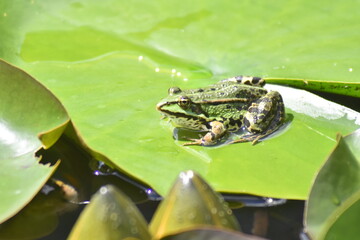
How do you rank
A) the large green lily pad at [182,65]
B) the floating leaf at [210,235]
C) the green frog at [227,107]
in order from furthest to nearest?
the green frog at [227,107]
the large green lily pad at [182,65]
the floating leaf at [210,235]

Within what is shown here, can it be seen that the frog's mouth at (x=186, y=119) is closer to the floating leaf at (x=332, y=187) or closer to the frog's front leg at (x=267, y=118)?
the frog's front leg at (x=267, y=118)

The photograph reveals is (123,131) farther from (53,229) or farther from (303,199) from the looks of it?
(303,199)

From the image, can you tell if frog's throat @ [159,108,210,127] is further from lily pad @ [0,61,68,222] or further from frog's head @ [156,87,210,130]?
lily pad @ [0,61,68,222]

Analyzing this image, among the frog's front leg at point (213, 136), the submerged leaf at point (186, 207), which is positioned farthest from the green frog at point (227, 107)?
the submerged leaf at point (186, 207)

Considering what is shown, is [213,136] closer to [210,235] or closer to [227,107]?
[227,107]

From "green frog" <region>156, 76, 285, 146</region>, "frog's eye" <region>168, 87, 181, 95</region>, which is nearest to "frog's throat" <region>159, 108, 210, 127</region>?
"green frog" <region>156, 76, 285, 146</region>

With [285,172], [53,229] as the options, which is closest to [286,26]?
[285,172]

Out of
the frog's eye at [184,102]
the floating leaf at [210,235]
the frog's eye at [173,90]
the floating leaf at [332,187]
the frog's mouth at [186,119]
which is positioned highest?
the floating leaf at [210,235]
